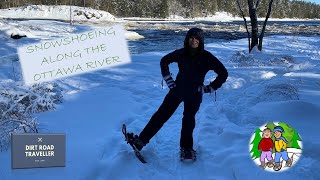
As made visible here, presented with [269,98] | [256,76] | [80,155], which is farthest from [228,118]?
[256,76]

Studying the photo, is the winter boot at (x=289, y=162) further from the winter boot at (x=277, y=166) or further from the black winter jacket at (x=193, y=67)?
the black winter jacket at (x=193, y=67)

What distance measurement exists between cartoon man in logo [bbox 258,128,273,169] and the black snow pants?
2.83ft

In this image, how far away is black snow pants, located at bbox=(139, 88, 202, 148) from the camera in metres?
4.71

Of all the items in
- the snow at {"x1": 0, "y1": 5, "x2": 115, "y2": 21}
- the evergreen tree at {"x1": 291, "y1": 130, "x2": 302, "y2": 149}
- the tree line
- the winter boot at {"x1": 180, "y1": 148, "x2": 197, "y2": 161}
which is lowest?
the winter boot at {"x1": 180, "y1": 148, "x2": 197, "y2": 161}

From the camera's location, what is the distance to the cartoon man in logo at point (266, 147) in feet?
13.8

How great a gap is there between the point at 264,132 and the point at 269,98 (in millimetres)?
2236

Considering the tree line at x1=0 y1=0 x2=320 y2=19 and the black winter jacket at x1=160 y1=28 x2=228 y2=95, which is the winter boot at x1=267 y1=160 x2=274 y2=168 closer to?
the black winter jacket at x1=160 y1=28 x2=228 y2=95

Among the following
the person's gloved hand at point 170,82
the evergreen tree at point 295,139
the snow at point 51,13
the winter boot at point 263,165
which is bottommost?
the winter boot at point 263,165

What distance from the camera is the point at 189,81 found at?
4.64 metres

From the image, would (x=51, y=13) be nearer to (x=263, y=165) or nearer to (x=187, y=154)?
(x=187, y=154)

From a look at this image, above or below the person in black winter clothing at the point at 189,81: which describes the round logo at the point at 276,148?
below

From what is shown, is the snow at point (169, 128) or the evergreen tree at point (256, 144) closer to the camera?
the snow at point (169, 128)

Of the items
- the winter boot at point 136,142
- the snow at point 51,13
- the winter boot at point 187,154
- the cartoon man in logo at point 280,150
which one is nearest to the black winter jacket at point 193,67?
the winter boot at point 187,154

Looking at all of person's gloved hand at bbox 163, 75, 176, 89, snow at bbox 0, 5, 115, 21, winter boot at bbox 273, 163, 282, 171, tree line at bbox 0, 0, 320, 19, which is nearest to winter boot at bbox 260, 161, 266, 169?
winter boot at bbox 273, 163, 282, 171
